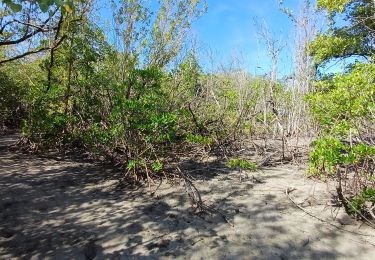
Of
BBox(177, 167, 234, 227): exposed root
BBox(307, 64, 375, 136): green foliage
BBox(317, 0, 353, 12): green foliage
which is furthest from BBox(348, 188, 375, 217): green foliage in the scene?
BBox(317, 0, 353, 12): green foliage

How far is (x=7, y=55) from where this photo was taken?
522 inches

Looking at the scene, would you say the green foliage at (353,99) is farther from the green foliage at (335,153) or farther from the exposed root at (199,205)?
the exposed root at (199,205)

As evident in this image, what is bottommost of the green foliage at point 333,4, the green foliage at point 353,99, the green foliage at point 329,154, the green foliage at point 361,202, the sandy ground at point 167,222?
the sandy ground at point 167,222

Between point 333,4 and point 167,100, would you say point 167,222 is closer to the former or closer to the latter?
point 167,100

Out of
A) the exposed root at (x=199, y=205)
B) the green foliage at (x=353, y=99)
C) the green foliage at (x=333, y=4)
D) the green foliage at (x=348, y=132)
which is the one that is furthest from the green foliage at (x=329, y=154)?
the green foliage at (x=333, y=4)

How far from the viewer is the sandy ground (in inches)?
153

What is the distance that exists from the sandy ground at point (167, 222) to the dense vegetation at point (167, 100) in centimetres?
43

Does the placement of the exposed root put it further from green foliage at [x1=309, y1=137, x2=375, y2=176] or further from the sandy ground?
green foliage at [x1=309, y1=137, x2=375, y2=176]

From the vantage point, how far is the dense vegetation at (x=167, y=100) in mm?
5316

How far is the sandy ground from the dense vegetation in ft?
1.43

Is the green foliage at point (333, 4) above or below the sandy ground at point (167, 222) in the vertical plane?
above

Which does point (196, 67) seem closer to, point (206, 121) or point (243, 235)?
point (206, 121)

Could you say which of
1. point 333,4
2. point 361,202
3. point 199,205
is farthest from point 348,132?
point 333,4

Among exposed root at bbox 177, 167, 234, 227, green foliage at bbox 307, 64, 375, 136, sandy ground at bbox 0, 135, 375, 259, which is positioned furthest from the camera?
green foliage at bbox 307, 64, 375, 136
